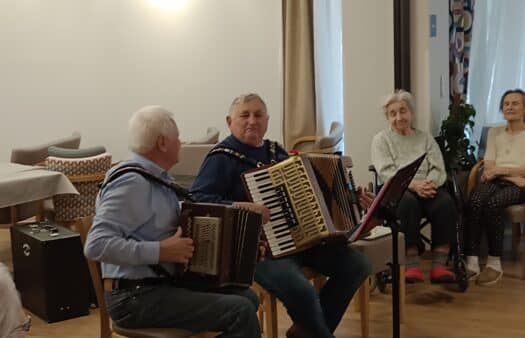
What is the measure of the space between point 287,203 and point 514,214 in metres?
1.97

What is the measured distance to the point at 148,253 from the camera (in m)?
2.06

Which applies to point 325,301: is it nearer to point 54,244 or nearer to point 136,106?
point 54,244

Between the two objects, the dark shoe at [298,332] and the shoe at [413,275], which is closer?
the dark shoe at [298,332]

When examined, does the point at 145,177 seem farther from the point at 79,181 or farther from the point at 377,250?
the point at 79,181

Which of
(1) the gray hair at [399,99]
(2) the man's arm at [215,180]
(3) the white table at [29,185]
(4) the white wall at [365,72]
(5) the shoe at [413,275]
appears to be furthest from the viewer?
(4) the white wall at [365,72]

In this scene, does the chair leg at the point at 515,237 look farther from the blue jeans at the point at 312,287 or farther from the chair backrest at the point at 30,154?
the chair backrest at the point at 30,154

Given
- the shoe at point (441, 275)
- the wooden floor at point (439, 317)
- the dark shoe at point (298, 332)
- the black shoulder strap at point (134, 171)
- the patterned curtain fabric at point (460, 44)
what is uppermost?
the patterned curtain fabric at point (460, 44)

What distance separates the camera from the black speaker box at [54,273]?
3.39 metres

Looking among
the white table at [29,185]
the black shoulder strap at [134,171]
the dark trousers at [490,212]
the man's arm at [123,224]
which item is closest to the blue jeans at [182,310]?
the man's arm at [123,224]

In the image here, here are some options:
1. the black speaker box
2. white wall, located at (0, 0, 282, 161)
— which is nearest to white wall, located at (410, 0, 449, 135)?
white wall, located at (0, 0, 282, 161)

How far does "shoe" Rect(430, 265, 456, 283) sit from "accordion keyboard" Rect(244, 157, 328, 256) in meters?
1.52

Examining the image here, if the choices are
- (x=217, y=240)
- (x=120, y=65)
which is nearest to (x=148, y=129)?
(x=217, y=240)

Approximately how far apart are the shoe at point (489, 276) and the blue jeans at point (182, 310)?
2.18 metres

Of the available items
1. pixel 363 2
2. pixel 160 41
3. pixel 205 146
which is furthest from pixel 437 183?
pixel 160 41
